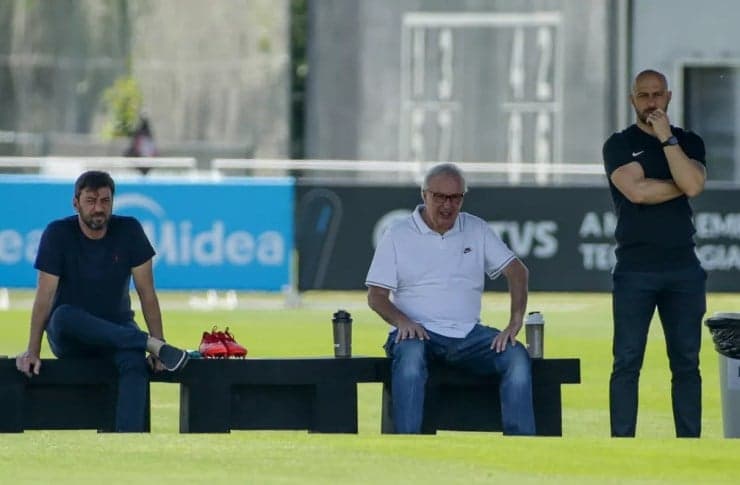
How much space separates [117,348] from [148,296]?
41 cm

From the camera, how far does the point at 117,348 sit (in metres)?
10.5

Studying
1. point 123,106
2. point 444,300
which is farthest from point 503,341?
point 123,106

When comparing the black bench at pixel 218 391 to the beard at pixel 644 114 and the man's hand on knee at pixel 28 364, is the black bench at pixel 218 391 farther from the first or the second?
the beard at pixel 644 114

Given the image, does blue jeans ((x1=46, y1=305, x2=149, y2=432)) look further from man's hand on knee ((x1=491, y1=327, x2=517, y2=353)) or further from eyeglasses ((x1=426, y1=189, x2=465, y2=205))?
man's hand on knee ((x1=491, y1=327, x2=517, y2=353))

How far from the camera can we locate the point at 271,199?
2194cm

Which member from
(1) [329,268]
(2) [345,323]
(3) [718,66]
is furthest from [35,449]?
(3) [718,66]

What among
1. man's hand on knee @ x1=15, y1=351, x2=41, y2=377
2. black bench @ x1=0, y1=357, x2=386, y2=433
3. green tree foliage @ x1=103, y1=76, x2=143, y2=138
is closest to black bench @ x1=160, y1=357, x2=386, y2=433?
black bench @ x1=0, y1=357, x2=386, y2=433

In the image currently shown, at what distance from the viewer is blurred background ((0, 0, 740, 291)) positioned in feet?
71.2

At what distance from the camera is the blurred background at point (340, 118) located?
21.7m

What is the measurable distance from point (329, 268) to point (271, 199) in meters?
0.90

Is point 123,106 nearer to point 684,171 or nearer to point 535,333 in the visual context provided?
point 535,333

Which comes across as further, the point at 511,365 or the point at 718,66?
the point at 718,66

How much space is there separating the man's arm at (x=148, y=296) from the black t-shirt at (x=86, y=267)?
92 millimetres

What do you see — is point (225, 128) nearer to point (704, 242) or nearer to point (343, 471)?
point (704, 242)
